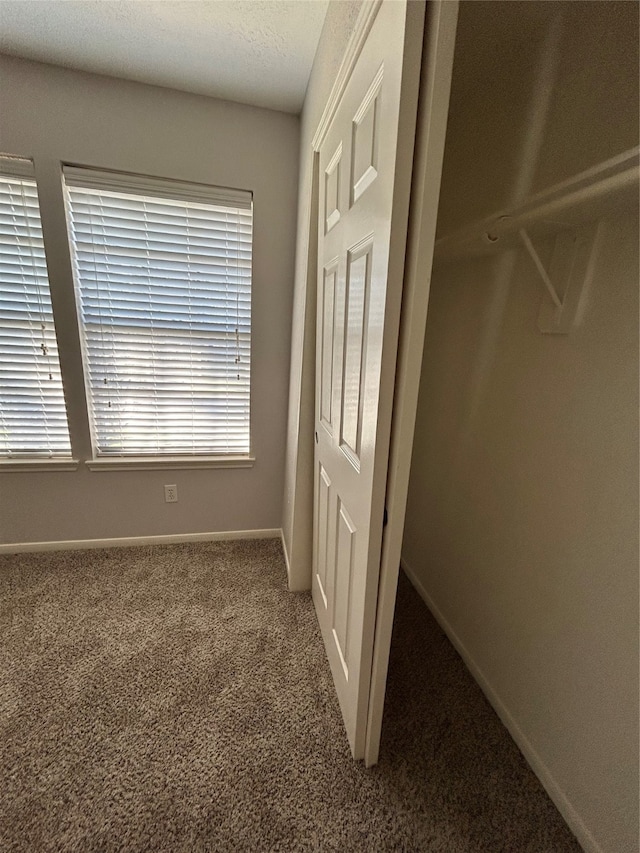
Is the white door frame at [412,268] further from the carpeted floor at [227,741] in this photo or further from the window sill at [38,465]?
the window sill at [38,465]

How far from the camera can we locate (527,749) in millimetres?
1204

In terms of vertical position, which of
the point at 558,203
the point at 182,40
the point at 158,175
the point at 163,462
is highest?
the point at 182,40

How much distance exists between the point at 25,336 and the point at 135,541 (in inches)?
51.2

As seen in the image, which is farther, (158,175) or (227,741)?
(158,175)

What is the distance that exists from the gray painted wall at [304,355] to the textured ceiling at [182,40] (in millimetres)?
114

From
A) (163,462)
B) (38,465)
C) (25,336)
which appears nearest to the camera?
(25,336)

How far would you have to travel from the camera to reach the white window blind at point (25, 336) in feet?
5.66

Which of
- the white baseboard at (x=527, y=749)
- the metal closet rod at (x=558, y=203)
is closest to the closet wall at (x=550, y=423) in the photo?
the white baseboard at (x=527, y=749)

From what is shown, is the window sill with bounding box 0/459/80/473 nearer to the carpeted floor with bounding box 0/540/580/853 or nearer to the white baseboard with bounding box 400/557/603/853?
the carpeted floor with bounding box 0/540/580/853

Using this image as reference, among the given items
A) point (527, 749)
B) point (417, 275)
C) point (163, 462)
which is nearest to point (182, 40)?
point (417, 275)

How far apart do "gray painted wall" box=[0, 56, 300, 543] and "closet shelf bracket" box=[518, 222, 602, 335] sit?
1346 millimetres

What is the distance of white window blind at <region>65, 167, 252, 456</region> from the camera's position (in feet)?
5.98

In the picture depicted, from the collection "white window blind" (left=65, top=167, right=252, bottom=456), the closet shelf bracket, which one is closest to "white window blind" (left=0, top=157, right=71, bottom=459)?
"white window blind" (left=65, top=167, right=252, bottom=456)

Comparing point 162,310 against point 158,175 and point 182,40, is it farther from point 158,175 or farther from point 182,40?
point 182,40
